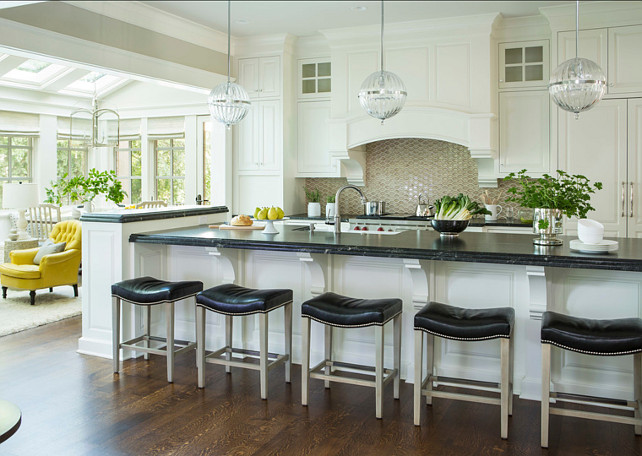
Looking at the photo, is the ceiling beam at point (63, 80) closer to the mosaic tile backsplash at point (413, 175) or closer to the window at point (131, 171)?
the window at point (131, 171)

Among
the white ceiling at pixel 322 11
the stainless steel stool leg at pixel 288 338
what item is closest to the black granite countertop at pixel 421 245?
the stainless steel stool leg at pixel 288 338

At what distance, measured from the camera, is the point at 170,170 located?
9.09 metres

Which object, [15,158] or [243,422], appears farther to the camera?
[15,158]

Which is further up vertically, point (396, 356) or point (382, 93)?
point (382, 93)

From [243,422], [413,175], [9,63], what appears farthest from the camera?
[9,63]

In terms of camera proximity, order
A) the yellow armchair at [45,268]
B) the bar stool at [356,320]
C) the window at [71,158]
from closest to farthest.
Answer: the bar stool at [356,320]
the yellow armchair at [45,268]
the window at [71,158]

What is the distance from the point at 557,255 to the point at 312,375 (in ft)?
4.93

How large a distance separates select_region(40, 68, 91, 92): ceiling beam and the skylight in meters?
0.21

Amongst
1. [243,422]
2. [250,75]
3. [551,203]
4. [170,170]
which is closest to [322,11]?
[250,75]

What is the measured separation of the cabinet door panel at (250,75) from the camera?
6.85 metres

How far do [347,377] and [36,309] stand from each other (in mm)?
3666

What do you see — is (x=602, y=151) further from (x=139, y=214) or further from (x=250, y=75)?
(x=139, y=214)

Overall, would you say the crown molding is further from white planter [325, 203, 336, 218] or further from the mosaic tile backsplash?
Answer: white planter [325, 203, 336, 218]

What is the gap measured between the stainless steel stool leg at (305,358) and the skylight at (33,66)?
21.8ft
